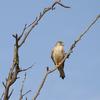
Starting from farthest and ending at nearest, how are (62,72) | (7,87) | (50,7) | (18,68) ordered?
(62,72), (50,7), (18,68), (7,87)

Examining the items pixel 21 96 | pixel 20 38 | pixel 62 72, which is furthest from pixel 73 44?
pixel 62 72


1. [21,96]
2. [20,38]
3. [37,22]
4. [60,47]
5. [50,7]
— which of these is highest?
[60,47]

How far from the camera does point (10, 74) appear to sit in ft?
14.2

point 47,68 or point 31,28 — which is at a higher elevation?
point 31,28

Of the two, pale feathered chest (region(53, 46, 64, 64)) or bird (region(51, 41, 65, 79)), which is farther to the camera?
pale feathered chest (region(53, 46, 64, 64))

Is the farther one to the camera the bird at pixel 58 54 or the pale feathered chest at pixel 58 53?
the pale feathered chest at pixel 58 53

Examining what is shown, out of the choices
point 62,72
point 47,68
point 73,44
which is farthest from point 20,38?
point 62,72

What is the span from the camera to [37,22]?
5.10 meters

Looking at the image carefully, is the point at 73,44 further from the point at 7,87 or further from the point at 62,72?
the point at 62,72

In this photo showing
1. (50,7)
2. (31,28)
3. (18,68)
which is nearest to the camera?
(18,68)

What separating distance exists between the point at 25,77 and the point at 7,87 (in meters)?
0.90

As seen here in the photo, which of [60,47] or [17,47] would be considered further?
[60,47]

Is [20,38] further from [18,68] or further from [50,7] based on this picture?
[50,7]

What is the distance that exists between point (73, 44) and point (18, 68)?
1.29 metres
